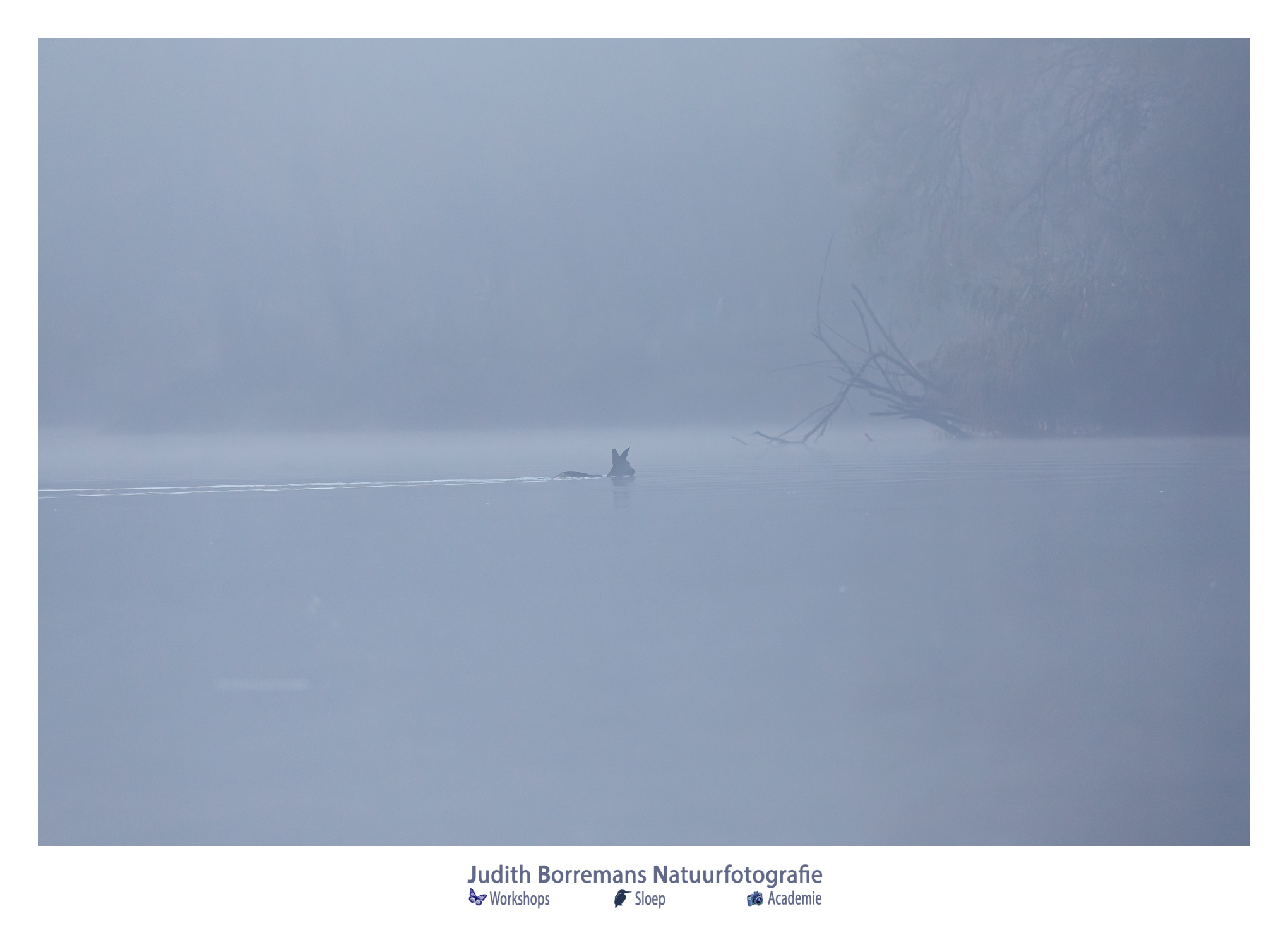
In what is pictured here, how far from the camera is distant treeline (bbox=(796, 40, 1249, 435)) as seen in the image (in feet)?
13.7

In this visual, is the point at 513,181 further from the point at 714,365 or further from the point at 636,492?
the point at 636,492

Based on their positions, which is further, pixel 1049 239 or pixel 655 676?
pixel 1049 239

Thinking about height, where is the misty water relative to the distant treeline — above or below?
below

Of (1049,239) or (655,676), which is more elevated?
(1049,239)

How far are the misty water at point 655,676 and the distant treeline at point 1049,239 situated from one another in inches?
62.0

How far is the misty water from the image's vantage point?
1466 millimetres

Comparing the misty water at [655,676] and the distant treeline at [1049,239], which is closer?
the misty water at [655,676]

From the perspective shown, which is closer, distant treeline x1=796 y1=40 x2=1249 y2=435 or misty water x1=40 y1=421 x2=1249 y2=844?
misty water x1=40 y1=421 x2=1249 y2=844

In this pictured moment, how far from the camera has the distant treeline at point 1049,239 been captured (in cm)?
418

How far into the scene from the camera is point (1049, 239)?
4.44 m

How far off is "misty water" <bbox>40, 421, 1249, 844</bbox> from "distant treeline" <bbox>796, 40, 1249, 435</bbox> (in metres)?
1.58

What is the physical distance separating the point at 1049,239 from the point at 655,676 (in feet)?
11.8

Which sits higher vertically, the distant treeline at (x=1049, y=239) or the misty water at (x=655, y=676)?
the distant treeline at (x=1049, y=239)
